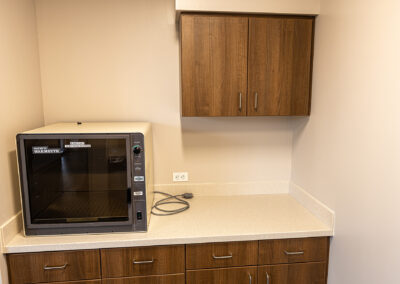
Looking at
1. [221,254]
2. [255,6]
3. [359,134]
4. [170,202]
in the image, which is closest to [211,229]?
[221,254]

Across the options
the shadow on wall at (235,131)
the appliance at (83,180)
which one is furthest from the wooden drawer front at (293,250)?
the shadow on wall at (235,131)

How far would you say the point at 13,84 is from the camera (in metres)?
1.52

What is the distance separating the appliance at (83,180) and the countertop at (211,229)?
7 centimetres

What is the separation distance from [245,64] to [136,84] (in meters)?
0.76

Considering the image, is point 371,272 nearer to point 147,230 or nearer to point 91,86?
point 147,230

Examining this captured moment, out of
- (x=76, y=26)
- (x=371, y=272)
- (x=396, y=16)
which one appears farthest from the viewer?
(x=76, y=26)

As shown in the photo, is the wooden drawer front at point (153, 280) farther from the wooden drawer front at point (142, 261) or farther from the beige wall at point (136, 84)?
the beige wall at point (136, 84)

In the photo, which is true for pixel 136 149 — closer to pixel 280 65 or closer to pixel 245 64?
pixel 245 64

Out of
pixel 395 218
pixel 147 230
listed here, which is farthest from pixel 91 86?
pixel 395 218

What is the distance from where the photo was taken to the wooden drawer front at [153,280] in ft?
4.92

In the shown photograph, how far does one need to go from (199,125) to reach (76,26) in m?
1.06

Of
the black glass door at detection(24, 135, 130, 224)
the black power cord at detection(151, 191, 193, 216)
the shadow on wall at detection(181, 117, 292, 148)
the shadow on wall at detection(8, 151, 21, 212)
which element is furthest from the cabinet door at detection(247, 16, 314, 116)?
the shadow on wall at detection(8, 151, 21, 212)

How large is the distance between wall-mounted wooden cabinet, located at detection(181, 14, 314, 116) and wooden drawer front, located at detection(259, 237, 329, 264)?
781 millimetres

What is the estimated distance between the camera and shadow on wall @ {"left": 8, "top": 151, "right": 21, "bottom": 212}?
149 cm
